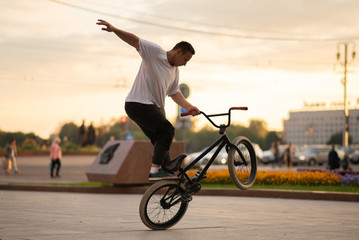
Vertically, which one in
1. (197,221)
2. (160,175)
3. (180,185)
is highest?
(160,175)

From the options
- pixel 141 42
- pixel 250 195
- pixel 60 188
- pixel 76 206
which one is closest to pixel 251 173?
pixel 141 42

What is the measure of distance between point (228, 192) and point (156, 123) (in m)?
8.49

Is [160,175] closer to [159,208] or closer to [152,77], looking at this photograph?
[159,208]

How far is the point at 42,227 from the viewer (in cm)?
751

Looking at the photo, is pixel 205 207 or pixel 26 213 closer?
pixel 26 213

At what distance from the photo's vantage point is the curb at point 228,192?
13734 mm

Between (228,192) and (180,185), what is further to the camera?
(228,192)

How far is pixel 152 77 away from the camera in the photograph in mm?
7059

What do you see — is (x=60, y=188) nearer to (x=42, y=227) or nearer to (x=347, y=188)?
(x=347, y=188)

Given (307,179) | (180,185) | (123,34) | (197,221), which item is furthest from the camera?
(307,179)

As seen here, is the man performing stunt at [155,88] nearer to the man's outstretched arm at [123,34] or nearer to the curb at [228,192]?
the man's outstretched arm at [123,34]

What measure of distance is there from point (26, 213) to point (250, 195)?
6557 mm

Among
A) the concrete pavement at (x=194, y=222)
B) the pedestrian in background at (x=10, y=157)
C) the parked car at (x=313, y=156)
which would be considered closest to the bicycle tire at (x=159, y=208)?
the concrete pavement at (x=194, y=222)

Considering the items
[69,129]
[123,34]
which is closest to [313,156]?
[123,34]
